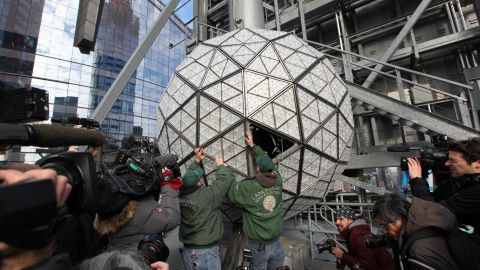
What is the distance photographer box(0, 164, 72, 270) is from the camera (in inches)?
23.2

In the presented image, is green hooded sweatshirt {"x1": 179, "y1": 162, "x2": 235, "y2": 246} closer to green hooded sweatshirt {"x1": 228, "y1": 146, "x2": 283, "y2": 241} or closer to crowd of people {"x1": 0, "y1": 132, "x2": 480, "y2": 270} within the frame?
crowd of people {"x1": 0, "y1": 132, "x2": 480, "y2": 270}

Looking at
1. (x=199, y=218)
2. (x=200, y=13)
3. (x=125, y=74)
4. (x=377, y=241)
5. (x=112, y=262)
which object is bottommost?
(x=377, y=241)

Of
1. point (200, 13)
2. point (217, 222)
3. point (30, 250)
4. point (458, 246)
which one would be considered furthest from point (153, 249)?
point (200, 13)

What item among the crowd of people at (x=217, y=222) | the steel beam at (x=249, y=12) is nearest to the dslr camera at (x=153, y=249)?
the crowd of people at (x=217, y=222)

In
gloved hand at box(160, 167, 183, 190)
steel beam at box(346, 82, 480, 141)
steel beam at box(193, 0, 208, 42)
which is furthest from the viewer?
steel beam at box(193, 0, 208, 42)

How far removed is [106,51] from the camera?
996 inches

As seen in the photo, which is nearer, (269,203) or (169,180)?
(169,180)

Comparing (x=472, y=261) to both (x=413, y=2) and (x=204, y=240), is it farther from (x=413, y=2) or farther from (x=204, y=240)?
(x=413, y=2)

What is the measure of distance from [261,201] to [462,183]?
6.28ft

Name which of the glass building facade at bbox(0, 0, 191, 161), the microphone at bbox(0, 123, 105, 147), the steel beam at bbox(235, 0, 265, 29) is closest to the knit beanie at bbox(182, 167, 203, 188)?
the microphone at bbox(0, 123, 105, 147)

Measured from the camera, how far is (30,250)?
0.62m

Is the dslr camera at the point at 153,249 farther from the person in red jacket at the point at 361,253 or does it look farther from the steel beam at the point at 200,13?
the steel beam at the point at 200,13

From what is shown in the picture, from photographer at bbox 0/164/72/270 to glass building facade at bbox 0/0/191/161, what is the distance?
20.4 metres

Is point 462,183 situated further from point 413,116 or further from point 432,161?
point 413,116
